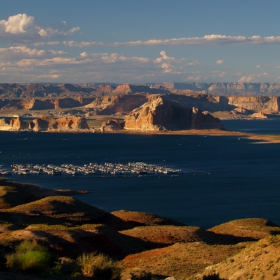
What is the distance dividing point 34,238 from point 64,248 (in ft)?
4.22

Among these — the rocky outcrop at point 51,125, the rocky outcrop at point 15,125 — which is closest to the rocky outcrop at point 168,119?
the rocky outcrop at point 51,125

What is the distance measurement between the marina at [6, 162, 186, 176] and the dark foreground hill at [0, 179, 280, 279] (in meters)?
32.8

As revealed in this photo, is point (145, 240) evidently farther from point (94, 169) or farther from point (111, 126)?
point (111, 126)

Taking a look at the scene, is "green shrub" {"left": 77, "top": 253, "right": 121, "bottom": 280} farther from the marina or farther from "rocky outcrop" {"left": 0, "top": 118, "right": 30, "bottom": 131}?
"rocky outcrop" {"left": 0, "top": 118, "right": 30, "bottom": 131}

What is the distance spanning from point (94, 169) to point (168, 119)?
7975 centimetres

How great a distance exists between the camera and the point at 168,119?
15762 centimetres

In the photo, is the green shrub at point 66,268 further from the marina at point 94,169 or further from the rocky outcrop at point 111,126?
the rocky outcrop at point 111,126

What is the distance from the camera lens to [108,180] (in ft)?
232

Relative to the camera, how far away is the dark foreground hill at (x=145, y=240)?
57.8ft

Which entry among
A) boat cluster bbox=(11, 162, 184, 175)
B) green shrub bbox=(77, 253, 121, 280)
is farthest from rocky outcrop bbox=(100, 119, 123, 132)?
green shrub bbox=(77, 253, 121, 280)

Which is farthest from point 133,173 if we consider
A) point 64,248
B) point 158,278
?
point 158,278

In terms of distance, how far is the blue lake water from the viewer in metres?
52.9

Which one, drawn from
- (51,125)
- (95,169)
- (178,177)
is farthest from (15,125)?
(178,177)

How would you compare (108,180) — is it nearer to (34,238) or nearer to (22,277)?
(34,238)
